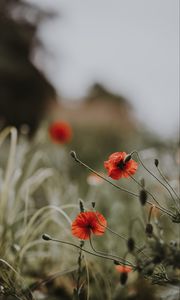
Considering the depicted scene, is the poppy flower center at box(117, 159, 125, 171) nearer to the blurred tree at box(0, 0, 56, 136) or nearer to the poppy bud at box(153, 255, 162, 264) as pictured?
the poppy bud at box(153, 255, 162, 264)

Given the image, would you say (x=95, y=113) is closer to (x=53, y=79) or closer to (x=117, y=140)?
(x=117, y=140)

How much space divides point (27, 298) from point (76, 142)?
6.01m

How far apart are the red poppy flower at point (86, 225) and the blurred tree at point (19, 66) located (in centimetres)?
487

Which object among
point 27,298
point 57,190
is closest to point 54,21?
point 57,190

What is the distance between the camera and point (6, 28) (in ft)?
19.7

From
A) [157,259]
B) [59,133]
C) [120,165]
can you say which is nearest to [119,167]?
[120,165]

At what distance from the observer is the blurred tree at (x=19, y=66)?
6035 mm

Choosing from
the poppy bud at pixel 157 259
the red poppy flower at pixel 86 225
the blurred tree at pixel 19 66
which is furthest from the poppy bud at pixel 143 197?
the blurred tree at pixel 19 66

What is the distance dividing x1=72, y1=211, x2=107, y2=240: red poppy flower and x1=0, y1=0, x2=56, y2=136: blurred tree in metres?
4.87

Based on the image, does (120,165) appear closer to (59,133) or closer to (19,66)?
(59,133)

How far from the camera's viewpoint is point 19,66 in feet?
20.7

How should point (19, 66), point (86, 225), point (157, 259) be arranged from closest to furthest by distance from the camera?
1. point (157, 259)
2. point (86, 225)
3. point (19, 66)

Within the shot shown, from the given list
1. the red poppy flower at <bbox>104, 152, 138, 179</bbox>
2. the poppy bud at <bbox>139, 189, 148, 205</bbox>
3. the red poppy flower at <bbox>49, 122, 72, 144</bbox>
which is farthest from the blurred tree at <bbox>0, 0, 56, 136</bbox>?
the poppy bud at <bbox>139, 189, 148, 205</bbox>

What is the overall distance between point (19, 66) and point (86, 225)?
18.0 ft
